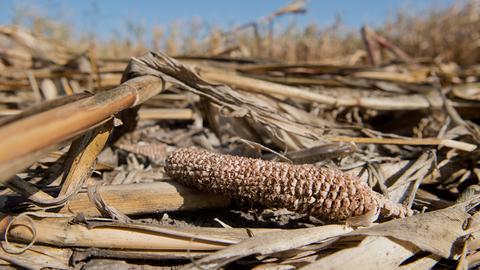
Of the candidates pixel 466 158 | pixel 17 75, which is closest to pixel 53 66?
pixel 17 75

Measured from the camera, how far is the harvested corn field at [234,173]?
91cm

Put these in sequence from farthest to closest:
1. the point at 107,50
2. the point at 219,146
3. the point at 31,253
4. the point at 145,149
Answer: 1. the point at 107,50
2. the point at 219,146
3. the point at 145,149
4. the point at 31,253

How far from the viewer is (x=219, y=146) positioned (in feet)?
6.04

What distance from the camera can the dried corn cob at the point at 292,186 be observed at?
0.96 meters

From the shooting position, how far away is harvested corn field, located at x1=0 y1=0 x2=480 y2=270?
91 centimetres

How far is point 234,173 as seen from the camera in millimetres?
1031

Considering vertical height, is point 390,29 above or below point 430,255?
above

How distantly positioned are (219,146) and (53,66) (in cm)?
137

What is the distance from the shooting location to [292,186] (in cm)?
98

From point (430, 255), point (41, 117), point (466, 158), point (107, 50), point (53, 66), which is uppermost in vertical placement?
point (107, 50)

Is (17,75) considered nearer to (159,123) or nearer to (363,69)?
(159,123)

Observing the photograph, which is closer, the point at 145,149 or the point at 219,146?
the point at 145,149

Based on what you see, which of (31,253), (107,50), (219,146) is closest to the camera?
(31,253)

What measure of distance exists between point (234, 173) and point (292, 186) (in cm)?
16
